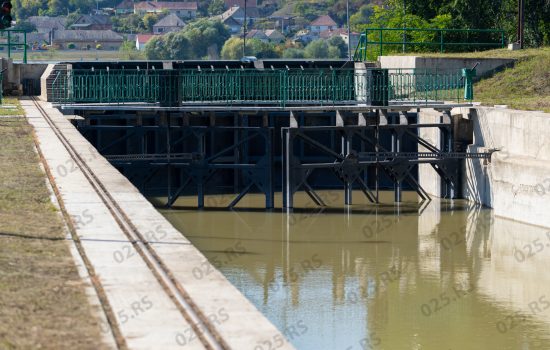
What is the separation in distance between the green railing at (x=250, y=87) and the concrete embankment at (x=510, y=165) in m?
1.95

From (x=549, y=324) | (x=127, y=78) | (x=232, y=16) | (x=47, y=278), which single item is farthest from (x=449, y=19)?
(x=232, y=16)

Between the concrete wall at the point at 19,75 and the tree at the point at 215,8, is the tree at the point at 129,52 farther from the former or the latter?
the concrete wall at the point at 19,75

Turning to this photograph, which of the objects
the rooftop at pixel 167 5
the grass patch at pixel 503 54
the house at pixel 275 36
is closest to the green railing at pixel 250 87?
the grass patch at pixel 503 54

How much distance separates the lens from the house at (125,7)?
176 meters

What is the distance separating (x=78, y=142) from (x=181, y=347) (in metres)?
15.3

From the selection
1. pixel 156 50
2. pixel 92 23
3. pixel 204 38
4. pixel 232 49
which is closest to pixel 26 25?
pixel 92 23

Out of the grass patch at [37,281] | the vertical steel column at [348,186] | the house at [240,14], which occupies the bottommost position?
the vertical steel column at [348,186]

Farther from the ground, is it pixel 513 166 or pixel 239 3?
pixel 239 3

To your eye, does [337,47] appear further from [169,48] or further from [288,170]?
[288,170]

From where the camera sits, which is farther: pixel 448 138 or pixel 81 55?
pixel 81 55

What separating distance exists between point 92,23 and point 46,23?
5.62 m

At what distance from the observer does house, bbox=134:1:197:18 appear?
538ft

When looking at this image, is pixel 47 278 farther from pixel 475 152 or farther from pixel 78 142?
pixel 475 152

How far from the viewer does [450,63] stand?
38594 millimetres
